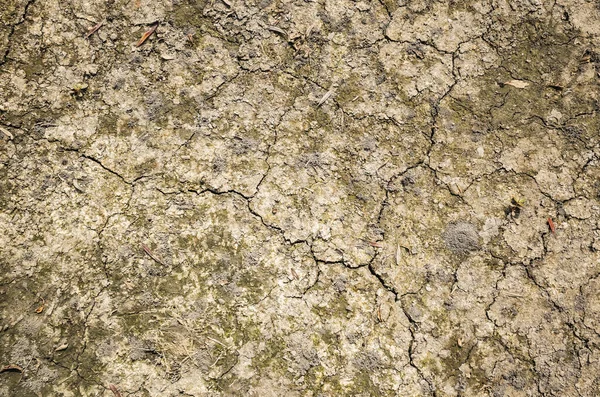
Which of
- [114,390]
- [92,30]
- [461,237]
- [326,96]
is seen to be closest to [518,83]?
[461,237]

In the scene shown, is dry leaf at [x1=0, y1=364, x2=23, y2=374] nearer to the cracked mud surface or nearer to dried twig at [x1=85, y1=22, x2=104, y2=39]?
the cracked mud surface

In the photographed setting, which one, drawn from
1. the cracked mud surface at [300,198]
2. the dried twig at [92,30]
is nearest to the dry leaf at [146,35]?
the cracked mud surface at [300,198]

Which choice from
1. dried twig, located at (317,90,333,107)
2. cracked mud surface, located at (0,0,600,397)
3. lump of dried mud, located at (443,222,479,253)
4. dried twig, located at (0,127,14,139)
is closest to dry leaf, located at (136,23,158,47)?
cracked mud surface, located at (0,0,600,397)

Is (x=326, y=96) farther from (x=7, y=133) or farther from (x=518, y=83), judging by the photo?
(x=7, y=133)

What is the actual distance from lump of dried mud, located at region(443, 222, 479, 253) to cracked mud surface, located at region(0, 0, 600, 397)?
0.04ft

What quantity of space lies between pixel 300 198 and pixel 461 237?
0.89 m

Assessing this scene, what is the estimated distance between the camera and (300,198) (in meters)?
2.41

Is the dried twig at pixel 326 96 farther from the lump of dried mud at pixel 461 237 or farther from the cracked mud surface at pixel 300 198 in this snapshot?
the lump of dried mud at pixel 461 237

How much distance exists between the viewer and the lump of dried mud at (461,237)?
242 cm

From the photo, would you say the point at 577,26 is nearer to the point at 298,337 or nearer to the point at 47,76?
the point at 298,337

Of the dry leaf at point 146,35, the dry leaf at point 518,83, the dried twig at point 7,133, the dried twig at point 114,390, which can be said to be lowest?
the dried twig at point 114,390

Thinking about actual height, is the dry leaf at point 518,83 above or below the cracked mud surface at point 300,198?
above

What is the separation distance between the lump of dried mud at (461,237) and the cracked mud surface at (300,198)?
12 mm

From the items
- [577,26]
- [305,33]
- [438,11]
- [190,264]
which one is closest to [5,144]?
[190,264]
